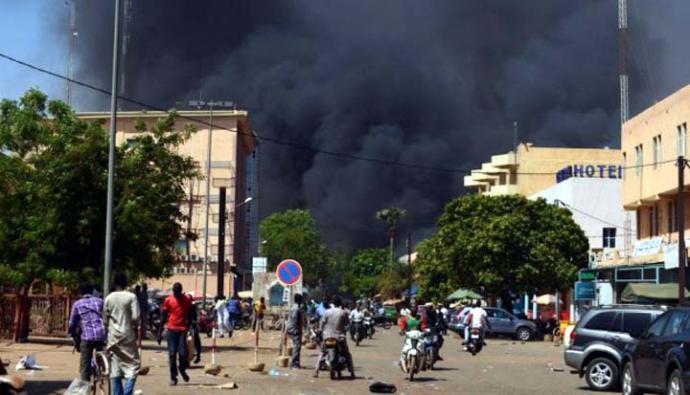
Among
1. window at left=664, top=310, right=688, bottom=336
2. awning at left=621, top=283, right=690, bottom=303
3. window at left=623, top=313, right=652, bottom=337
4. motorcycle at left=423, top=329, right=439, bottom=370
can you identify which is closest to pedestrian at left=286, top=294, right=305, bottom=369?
motorcycle at left=423, top=329, right=439, bottom=370

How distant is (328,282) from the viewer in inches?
5182

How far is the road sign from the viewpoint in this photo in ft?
86.5

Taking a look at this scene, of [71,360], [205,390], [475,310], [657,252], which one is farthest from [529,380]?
[657,252]

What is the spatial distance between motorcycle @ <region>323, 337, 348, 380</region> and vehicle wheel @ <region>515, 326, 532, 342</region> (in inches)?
1261

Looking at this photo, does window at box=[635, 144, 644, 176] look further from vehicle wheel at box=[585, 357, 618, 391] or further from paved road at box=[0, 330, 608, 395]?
vehicle wheel at box=[585, 357, 618, 391]

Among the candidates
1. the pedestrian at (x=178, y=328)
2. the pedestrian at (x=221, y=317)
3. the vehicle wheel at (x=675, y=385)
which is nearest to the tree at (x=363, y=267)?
the pedestrian at (x=221, y=317)

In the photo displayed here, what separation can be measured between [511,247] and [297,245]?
53451 mm

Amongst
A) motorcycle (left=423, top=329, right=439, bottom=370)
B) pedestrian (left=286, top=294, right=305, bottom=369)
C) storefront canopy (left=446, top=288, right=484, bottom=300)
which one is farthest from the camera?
storefront canopy (left=446, top=288, right=484, bottom=300)

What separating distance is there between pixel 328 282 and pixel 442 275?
63.0 metres

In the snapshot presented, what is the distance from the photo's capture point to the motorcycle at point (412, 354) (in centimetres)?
2311

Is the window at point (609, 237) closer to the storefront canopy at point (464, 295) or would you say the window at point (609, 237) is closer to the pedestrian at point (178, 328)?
the storefront canopy at point (464, 295)

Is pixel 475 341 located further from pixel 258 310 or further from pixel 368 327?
pixel 368 327

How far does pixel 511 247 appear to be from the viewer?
62.4 metres

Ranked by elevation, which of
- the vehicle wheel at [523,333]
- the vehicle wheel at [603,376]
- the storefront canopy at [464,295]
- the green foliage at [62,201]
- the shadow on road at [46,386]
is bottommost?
the vehicle wheel at [523,333]
